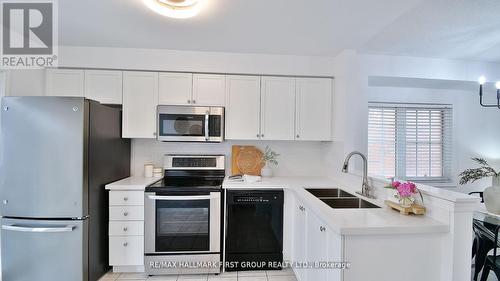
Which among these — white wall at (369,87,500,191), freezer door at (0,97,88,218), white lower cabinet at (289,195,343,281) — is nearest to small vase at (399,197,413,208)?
white lower cabinet at (289,195,343,281)

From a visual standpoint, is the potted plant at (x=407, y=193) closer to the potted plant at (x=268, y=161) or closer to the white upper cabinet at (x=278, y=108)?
the white upper cabinet at (x=278, y=108)

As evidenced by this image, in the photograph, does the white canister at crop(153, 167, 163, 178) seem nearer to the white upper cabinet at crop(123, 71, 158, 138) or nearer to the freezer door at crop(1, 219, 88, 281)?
the white upper cabinet at crop(123, 71, 158, 138)

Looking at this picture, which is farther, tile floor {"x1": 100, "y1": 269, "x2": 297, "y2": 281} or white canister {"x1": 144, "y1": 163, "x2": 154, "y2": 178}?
white canister {"x1": 144, "y1": 163, "x2": 154, "y2": 178}

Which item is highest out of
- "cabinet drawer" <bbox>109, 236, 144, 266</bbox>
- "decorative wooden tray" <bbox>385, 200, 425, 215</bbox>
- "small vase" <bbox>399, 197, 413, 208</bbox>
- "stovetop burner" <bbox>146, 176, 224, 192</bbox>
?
"small vase" <bbox>399, 197, 413, 208</bbox>

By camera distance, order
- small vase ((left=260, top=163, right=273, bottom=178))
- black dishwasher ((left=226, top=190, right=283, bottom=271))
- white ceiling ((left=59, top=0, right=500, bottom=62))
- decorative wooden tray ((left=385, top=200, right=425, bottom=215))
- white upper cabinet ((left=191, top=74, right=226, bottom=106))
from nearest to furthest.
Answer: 1. decorative wooden tray ((left=385, top=200, right=425, bottom=215))
2. white ceiling ((left=59, top=0, right=500, bottom=62))
3. black dishwasher ((left=226, top=190, right=283, bottom=271))
4. white upper cabinet ((left=191, top=74, right=226, bottom=106))
5. small vase ((left=260, top=163, right=273, bottom=178))

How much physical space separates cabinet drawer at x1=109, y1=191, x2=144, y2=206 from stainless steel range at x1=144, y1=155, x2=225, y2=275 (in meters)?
0.08

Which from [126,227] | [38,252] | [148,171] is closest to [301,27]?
[148,171]

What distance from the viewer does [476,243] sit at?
2.02 meters

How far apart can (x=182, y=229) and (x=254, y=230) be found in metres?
0.73

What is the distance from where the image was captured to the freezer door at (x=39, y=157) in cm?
189

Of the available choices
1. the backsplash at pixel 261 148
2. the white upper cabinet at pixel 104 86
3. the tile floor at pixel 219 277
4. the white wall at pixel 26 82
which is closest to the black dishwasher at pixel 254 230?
the tile floor at pixel 219 277

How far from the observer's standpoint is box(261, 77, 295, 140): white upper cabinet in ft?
8.82

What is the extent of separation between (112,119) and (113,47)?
83cm

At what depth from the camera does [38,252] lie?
1897mm
